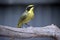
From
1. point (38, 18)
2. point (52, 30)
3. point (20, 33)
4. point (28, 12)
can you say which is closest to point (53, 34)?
point (52, 30)

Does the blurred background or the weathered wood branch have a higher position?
the blurred background

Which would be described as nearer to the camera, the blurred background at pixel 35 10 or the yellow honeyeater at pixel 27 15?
the yellow honeyeater at pixel 27 15

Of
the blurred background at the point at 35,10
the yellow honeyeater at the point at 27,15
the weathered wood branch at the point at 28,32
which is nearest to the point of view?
the weathered wood branch at the point at 28,32

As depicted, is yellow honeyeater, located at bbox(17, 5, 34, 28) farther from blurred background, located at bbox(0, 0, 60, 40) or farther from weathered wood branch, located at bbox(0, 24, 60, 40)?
blurred background, located at bbox(0, 0, 60, 40)

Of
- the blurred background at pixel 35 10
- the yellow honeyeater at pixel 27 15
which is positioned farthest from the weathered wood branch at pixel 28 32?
the blurred background at pixel 35 10

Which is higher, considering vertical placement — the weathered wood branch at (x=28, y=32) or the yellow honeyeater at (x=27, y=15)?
the yellow honeyeater at (x=27, y=15)

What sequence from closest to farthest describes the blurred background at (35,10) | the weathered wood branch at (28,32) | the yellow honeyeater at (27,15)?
the weathered wood branch at (28,32)
the yellow honeyeater at (27,15)
the blurred background at (35,10)

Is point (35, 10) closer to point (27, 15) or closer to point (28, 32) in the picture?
point (27, 15)

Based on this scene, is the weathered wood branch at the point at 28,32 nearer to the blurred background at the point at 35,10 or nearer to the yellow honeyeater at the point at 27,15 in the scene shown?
the yellow honeyeater at the point at 27,15

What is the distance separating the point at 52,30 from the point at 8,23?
0.87 meters

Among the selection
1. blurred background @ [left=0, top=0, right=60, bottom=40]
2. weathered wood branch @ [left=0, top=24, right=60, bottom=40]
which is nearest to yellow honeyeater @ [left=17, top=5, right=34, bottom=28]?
weathered wood branch @ [left=0, top=24, right=60, bottom=40]

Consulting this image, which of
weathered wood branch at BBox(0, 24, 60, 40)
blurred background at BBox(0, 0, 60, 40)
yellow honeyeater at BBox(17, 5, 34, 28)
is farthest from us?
blurred background at BBox(0, 0, 60, 40)

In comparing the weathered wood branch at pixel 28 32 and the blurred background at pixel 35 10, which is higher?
the blurred background at pixel 35 10

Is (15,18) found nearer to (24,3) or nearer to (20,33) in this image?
(24,3)
